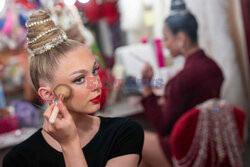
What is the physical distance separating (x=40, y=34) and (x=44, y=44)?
21 millimetres

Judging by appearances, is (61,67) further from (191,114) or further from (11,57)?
(11,57)

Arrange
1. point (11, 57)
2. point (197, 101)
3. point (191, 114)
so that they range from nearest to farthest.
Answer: point (191, 114) < point (197, 101) < point (11, 57)

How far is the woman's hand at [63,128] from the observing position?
21.9 inches

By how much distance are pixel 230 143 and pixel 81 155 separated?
1.03m

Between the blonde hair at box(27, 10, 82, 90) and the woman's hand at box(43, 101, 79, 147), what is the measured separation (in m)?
0.08

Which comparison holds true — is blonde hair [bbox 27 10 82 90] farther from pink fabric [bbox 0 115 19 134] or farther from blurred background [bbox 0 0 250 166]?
pink fabric [bbox 0 115 19 134]

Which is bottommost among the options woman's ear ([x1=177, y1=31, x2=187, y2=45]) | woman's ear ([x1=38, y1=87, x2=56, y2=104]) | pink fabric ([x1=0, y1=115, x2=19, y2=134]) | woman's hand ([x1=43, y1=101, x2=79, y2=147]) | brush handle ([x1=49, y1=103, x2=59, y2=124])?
pink fabric ([x1=0, y1=115, x2=19, y2=134])

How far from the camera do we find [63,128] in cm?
56

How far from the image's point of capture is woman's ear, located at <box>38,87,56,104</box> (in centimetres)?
61

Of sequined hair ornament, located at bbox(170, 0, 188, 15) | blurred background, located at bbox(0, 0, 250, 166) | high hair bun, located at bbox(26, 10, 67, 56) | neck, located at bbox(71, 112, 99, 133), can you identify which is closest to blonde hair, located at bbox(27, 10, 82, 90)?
high hair bun, located at bbox(26, 10, 67, 56)

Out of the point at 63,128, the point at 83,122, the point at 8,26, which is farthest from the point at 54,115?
the point at 8,26

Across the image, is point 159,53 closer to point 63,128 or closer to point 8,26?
point 8,26

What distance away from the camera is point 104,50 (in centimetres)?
157

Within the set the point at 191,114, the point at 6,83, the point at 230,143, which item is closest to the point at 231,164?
the point at 230,143
